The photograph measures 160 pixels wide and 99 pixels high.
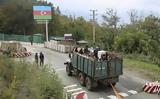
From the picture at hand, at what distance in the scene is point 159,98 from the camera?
20094 mm

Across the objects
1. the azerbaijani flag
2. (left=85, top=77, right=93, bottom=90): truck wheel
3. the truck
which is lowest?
(left=85, top=77, right=93, bottom=90): truck wheel

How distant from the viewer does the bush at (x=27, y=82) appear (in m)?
11.9

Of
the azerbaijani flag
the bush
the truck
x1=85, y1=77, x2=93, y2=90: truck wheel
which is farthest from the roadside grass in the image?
the azerbaijani flag

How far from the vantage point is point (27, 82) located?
12961 mm

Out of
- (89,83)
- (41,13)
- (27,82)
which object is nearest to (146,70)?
(89,83)

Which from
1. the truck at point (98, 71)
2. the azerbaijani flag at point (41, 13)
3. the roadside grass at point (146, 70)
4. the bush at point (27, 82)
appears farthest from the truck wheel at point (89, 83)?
the azerbaijani flag at point (41, 13)

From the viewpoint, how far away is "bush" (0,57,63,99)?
11.9m

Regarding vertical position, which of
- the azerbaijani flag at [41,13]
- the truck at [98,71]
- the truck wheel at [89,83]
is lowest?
the truck wheel at [89,83]

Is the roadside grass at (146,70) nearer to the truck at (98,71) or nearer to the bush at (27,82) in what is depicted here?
the truck at (98,71)

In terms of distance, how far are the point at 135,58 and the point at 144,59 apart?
5.08 feet

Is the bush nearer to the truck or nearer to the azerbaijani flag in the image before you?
the truck

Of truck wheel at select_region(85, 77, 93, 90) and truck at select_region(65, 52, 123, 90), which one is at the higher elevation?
truck at select_region(65, 52, 123, 90)

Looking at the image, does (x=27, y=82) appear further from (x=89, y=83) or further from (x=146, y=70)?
(x=146, y=70)

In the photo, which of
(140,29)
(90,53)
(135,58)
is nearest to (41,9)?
(140,29)
